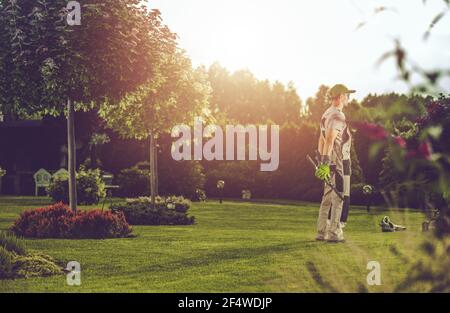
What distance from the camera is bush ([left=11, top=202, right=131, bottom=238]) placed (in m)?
16.8

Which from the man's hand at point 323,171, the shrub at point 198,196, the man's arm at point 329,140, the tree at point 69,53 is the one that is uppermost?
the tree at point 69,53

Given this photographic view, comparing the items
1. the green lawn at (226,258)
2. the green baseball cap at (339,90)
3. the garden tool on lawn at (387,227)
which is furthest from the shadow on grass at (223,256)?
the garden tool on lawn at (387,227)

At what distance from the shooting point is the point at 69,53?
15.5 meters

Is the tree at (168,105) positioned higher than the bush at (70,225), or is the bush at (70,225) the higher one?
the tree at (168,105)

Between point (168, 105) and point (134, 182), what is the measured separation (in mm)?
10238

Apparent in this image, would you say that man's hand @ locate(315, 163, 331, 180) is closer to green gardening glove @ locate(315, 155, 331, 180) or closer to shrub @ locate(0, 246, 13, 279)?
green gardening glove @ locate(315, 155, 331, 180)

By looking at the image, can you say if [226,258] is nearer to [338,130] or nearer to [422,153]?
[338,130]

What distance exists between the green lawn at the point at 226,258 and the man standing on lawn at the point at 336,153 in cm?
85

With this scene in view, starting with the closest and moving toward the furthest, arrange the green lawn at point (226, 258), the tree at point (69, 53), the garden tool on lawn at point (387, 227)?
the green lawn at point (226, 258) → the tree at point (69, 53) → the garden tool on lawn at point (387, 227)

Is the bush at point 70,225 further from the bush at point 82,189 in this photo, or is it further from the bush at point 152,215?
the bush at point 82,189

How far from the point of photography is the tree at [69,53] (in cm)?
1556

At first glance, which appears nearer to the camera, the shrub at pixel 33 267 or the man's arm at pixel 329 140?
the shrub at pixel 33 267

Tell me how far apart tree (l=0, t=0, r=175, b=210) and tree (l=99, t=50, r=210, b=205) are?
18.2 feet
